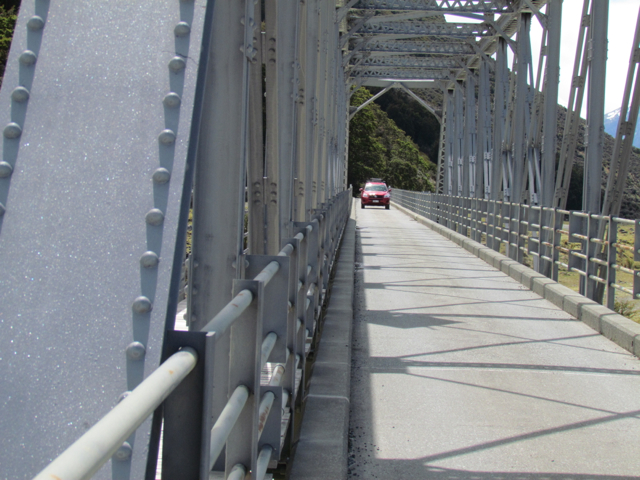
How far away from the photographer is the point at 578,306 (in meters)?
9.46

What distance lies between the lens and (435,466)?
4426 mm

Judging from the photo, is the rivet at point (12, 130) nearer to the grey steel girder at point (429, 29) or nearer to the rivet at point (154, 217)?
the rivet at point (154, 217)

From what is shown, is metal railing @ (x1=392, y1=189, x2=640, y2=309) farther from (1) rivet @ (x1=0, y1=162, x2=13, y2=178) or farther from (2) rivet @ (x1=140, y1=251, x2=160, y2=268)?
(1) rivet @ (x1=0, y1=162, x2=13, y2=178)

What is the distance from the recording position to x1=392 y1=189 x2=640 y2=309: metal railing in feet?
30.0

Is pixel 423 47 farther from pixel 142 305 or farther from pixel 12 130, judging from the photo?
pixel 142 305

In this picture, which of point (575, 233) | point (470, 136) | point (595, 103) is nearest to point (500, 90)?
point (470, 136)

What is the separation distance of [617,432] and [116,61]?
444 cm

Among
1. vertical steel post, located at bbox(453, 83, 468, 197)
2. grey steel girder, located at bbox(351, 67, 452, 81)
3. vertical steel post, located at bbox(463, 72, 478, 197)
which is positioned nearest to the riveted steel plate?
vertical steel post, located at bbox(463, 72, 478, 197)

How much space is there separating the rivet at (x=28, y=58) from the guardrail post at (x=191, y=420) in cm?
100

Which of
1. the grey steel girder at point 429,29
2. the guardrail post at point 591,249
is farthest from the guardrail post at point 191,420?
the grey steel girder at point 429,29

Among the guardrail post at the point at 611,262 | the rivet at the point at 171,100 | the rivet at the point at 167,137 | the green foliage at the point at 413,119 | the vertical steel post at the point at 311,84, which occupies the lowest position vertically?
the guardrail post at the point at 611,262

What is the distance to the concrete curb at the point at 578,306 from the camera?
7770mm

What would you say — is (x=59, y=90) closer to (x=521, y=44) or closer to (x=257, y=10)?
(x=257, y=10)

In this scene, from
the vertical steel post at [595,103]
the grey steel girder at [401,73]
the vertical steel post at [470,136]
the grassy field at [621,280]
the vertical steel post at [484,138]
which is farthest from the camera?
the grey steel girder at [401,73]
